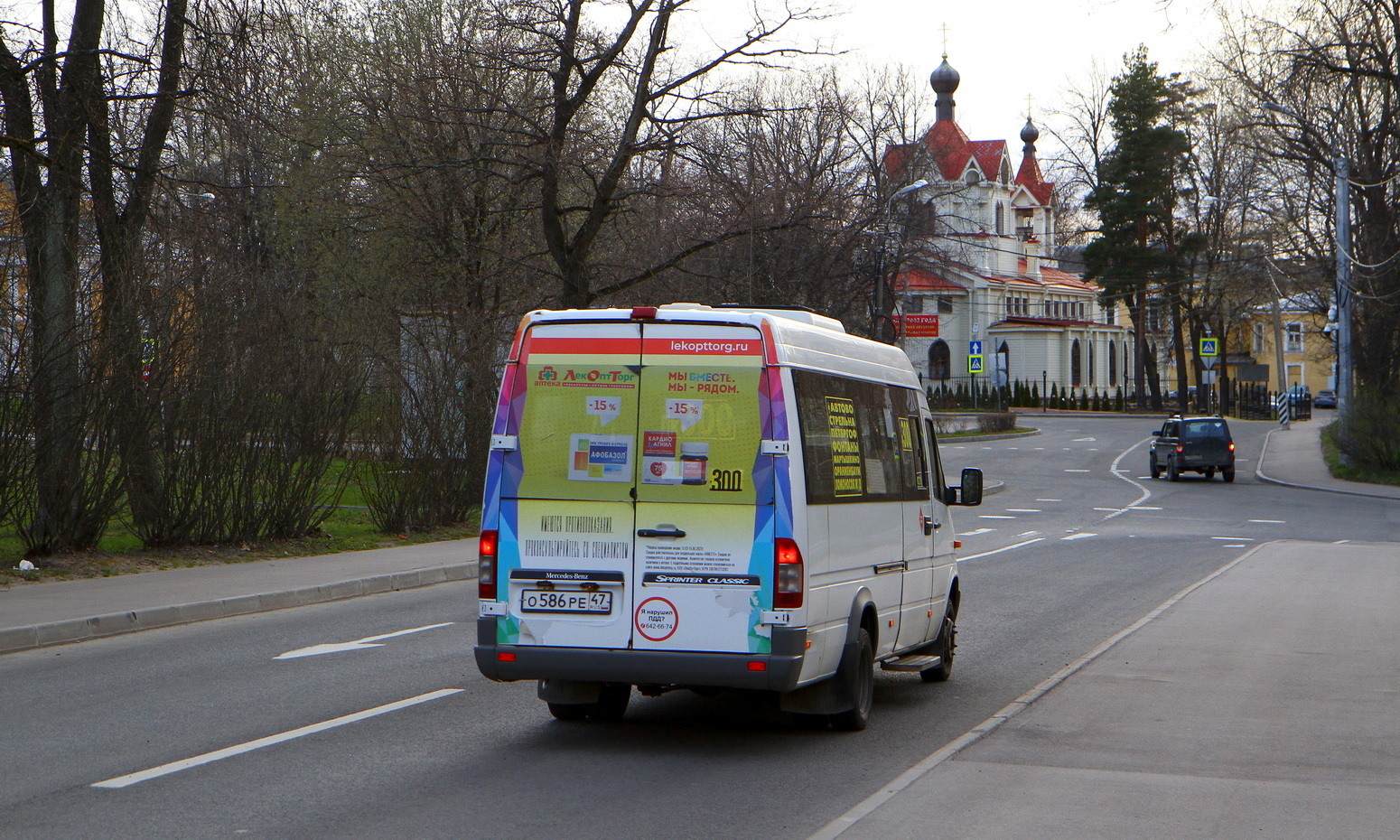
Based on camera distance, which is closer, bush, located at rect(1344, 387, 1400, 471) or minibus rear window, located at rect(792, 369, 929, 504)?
minibus rear window, located at rect(792, 369, 929, 504)

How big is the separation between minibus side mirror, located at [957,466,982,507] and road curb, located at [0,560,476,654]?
7.29 m

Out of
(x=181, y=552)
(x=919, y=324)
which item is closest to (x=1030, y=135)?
(x=919, y=324)

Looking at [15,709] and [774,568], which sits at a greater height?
[774,568]

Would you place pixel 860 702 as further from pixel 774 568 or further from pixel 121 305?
pixel 121 305

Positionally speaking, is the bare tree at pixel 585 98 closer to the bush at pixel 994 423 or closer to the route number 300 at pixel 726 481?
the route number 300 at pixel 726 481

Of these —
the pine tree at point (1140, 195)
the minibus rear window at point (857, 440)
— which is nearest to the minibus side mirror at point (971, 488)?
the minibus rear window at point (857, 440)

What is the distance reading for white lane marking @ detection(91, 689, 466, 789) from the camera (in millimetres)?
6527

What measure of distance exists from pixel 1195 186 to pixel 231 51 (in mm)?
66098

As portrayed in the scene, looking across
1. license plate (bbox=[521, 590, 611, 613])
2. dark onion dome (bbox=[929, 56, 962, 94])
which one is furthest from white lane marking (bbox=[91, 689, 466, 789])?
dark onion dome (bbox=[929, 56, 962, 94])

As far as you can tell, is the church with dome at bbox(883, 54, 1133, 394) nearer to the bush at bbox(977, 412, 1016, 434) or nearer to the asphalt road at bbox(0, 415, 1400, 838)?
the bush at bbox(977, 412, 1016, 434)

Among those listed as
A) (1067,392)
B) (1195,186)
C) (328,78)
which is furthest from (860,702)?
(1067,392)

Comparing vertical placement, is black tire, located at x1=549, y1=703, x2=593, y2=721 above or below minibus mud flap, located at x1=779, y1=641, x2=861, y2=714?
below

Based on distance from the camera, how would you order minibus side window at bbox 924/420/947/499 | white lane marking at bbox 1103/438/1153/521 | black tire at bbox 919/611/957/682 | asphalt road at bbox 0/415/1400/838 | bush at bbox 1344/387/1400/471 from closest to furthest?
asphalt road at bbox 0/415/1400/838
minibus side window at bbox 924/420/947/499
black tire at bbox 919/611/957/682
white lane marking at bbox 1103/438/1153/521
bush at bbox 1344/387/1400/471

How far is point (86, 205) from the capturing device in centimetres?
1806
